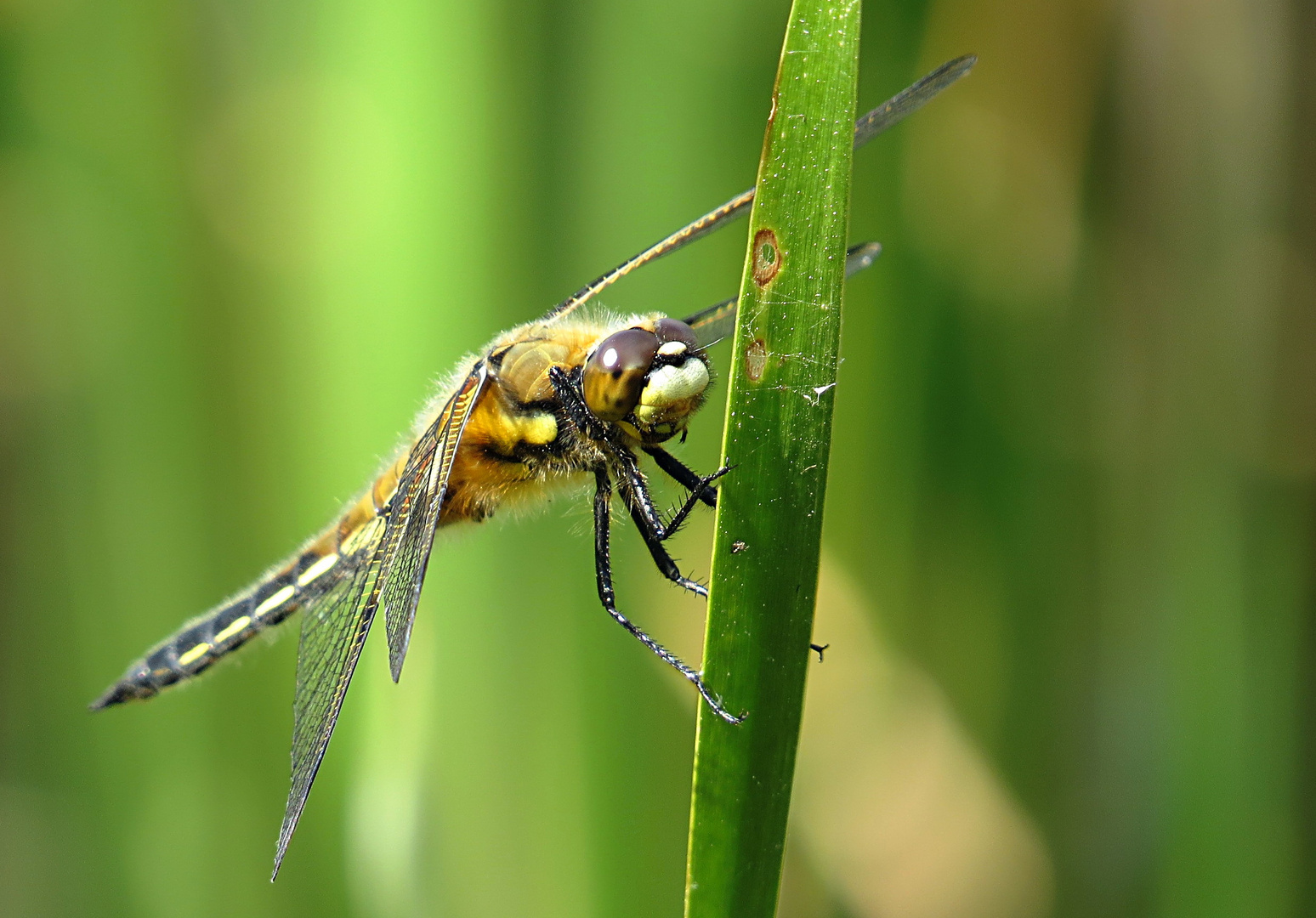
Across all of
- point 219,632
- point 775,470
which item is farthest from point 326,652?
point 775,470

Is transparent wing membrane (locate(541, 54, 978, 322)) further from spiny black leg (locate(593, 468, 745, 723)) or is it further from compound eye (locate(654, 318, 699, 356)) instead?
spiny black leg (locate(593, 468, 745, 723))

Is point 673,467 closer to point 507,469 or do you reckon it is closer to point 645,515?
point 645,515

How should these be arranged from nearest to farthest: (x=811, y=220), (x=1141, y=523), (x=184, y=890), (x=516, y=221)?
(x=811, y=220) → (x=516, y=221) → (x=1141, y=523) → (x=184, y=890)

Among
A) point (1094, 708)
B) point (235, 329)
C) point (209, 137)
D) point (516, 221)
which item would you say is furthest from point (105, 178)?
point (1094, 708)

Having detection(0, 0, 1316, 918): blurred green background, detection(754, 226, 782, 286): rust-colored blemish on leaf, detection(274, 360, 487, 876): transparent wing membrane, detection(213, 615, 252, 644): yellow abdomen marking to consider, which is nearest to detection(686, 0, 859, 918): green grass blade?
detection(754, 226, 782, 286): rust-colored blemish on leaf

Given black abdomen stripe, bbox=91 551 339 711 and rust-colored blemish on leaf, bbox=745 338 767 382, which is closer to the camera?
rust-colored blemish on leaf, bbox=745 338 767 382

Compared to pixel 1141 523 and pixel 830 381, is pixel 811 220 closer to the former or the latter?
pixel 830 381

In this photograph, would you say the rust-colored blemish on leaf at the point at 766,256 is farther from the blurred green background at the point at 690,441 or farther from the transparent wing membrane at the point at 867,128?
the blurred green background at the point at 690,441
